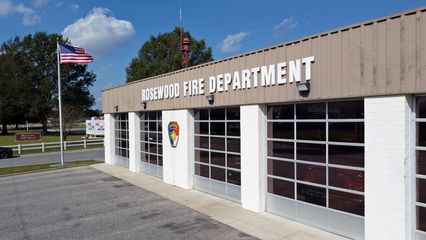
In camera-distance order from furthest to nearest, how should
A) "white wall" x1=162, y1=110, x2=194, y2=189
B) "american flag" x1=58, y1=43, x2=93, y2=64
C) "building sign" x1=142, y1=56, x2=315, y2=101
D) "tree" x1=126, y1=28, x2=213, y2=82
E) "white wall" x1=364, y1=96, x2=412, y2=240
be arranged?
1. "tree" x1=126, y1=28, x2=213, y2=82
2. "american flag" x1=58, y1=43, x2=93, y2=64
3. "white wall" x1=162, y1=110, x2=194, y2=189
4. "building sign" x1=142, y1=56, x2=315, y2=101
5. "white wall" x1=364, y1=96, x2=412, y2=240

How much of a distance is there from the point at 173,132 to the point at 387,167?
9600 mm

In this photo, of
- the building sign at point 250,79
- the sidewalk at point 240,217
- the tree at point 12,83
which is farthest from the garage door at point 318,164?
the tree at point 12,83

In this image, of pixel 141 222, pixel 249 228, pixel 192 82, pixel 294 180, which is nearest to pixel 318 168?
pixel 294 180

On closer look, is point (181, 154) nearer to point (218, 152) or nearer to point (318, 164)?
point (218, 152)

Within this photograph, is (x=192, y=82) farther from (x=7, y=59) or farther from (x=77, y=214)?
(x=7, y=59)

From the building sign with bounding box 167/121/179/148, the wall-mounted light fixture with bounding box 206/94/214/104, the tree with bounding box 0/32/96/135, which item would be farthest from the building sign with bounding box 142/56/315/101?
the tree with bounding box 0/32/96/135

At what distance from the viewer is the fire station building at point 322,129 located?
698 centimetres

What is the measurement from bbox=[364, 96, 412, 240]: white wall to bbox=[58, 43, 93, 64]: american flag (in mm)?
18329

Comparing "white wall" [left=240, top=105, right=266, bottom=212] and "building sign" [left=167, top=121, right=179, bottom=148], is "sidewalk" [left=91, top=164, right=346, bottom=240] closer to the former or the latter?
"white wall" [left=240, top=105, right=266, bottom=212]

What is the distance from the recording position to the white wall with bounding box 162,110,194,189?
14.4 meters

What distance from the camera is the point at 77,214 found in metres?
Answer: 11.5

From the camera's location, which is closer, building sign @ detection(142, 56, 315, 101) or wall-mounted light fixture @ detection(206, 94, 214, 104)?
building sign @ detection(142, 56, 315, 101)

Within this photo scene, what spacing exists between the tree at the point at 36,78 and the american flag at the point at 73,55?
4215 centimetres

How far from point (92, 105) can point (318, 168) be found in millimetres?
67585
